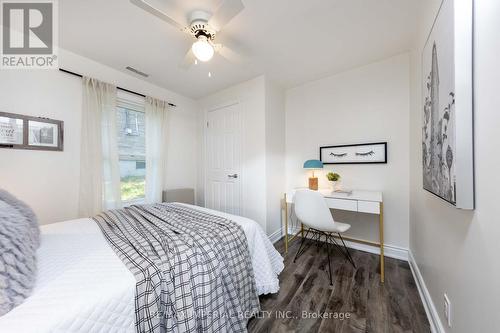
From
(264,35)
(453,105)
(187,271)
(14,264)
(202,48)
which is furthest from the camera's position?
(264,35)

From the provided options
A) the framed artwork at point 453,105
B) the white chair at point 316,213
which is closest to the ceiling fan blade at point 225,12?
the framed artwork at point 453,105

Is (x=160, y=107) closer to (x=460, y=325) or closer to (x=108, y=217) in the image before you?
(x=108, y=217)

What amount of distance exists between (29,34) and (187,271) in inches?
104

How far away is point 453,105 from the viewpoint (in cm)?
82

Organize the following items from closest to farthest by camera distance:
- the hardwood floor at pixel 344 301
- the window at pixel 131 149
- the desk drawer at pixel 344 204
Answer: the hardwood floor at pixel 344 301 < the desk drawer at pixel 344 204 < the window at pixel 131 149

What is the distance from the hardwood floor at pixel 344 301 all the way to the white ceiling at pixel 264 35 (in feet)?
7.78

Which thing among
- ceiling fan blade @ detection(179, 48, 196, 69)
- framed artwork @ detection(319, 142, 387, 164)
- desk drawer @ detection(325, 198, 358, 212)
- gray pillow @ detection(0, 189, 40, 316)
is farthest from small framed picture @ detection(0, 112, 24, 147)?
framed artwork @ detection(319, 142, 387, 164)

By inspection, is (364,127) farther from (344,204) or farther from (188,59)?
(188,59)

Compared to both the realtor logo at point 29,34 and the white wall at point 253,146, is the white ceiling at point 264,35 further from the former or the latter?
the white wall at point 253,146

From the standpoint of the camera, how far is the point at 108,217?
5.38 feet

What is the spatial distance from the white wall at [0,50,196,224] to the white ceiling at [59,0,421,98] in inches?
7.5

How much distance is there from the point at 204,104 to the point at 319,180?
234cm

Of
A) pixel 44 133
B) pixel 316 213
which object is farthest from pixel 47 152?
pixel 316 213

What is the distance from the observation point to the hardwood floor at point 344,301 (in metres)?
1.28
